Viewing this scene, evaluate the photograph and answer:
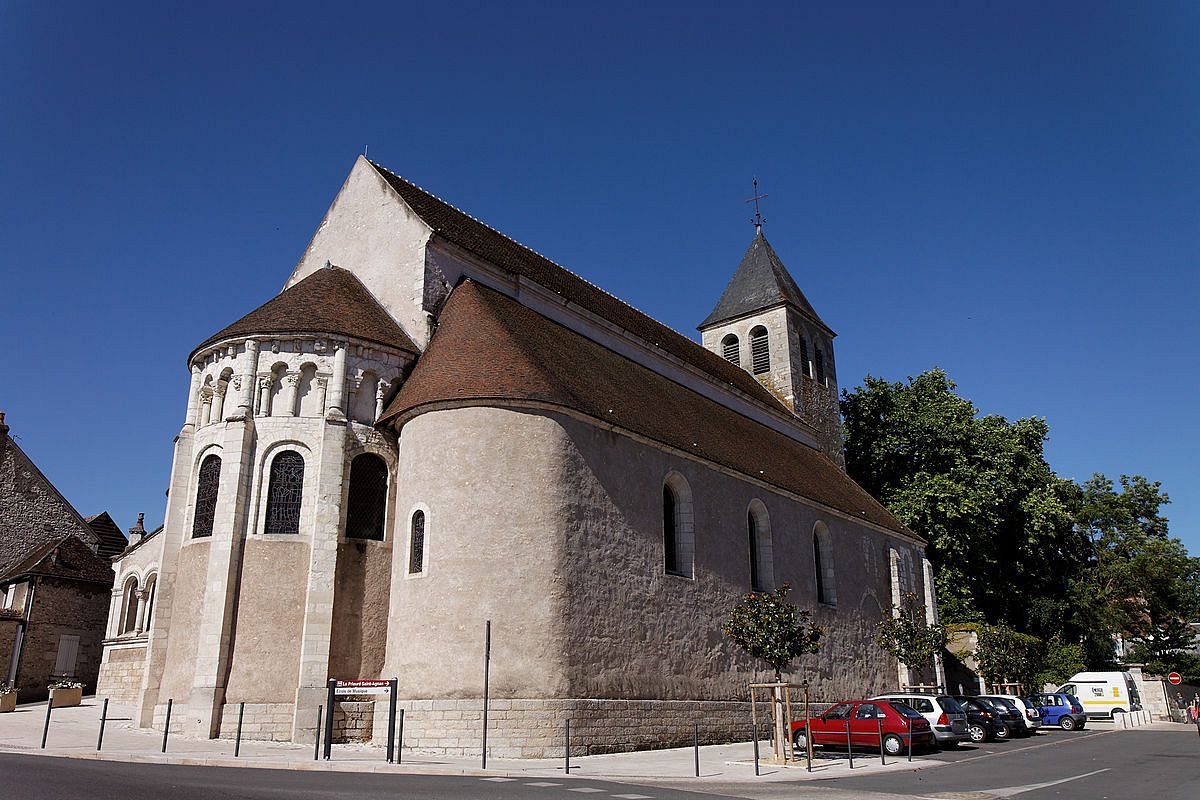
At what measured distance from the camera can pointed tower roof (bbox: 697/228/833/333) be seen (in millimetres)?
41938

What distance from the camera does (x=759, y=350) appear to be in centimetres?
4175

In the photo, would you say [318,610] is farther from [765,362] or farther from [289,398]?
[765,362]

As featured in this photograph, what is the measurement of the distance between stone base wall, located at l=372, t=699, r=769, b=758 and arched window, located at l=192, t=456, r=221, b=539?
5.86m

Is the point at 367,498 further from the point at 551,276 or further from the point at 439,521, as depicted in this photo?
the point at 551,276

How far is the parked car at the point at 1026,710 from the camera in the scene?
89.2 ft

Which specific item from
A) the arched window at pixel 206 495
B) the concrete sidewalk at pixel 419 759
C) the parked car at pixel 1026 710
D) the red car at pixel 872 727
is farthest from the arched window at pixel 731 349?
the arched window at pixel 206 495

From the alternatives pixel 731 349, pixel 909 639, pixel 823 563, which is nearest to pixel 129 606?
pixel 823 563

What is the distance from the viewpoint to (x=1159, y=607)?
46781 mm

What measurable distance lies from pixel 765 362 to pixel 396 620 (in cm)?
2597

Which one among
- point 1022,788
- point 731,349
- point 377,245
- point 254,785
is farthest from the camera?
point 731,349

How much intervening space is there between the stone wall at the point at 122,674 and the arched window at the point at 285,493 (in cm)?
871

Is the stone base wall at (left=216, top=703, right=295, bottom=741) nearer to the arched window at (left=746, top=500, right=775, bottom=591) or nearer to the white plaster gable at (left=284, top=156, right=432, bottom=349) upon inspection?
the white plaster gable at (left=284, top=156, right=432, bottom=349)

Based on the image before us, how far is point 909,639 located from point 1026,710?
12.9ft

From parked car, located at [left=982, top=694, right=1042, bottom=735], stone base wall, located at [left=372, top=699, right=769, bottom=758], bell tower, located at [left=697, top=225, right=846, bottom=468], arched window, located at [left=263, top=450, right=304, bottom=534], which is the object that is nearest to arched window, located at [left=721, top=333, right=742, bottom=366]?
bell tower, located at [left=697, top=225, right=846, bottom=468]
